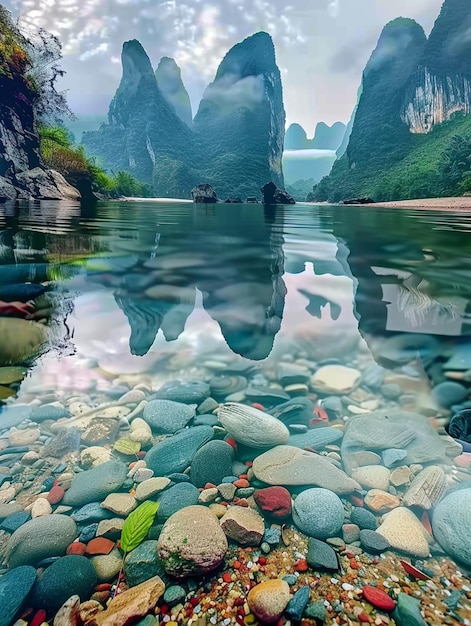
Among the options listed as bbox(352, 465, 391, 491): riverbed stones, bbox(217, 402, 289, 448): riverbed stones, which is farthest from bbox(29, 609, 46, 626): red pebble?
bbox(352, 465, 391, 491): riverbed stones

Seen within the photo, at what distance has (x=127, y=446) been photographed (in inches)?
75.0

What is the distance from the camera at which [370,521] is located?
4.83 feet

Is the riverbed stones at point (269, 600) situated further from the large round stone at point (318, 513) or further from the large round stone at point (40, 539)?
the large round stone at point (40, 539)

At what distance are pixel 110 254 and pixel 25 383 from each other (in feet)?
14.1

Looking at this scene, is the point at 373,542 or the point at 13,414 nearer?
the point at 373,542

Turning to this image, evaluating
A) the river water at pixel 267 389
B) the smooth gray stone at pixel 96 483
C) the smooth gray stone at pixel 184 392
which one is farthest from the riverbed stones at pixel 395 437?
the smooth gray stone at pixel 96 483

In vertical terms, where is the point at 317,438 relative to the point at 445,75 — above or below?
below

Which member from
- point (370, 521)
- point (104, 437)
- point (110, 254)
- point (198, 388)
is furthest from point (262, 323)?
point (110, 254)

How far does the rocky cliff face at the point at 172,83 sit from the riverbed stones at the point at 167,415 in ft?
629

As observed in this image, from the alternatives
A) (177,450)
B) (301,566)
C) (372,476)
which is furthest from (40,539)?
(372,476)

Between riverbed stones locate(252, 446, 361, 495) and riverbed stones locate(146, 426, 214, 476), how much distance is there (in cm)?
35

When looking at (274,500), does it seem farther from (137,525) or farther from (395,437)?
(395,437)

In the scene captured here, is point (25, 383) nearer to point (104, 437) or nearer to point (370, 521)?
point (104, 437)

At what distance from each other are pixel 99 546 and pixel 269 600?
73 cm
